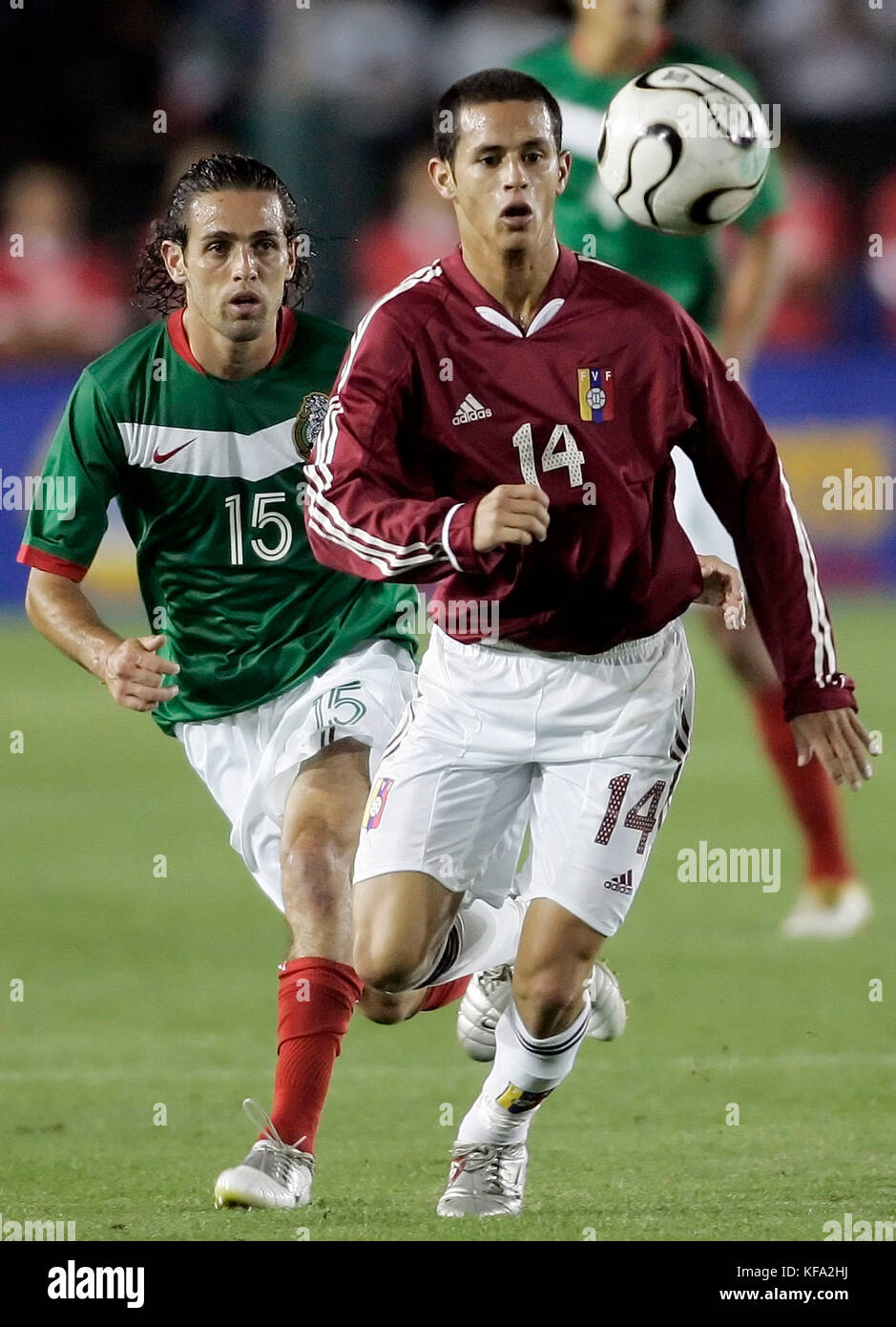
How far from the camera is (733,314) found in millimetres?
7695

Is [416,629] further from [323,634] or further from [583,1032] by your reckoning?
[583,1032]

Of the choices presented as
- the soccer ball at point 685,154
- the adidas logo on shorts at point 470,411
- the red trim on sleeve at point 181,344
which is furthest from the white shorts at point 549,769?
the soccer ball at point 685,154

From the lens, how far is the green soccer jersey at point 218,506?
489 centimetres

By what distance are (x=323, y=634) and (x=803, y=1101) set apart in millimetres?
1601

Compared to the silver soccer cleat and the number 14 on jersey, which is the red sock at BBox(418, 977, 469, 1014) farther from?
the number 14 on jersey

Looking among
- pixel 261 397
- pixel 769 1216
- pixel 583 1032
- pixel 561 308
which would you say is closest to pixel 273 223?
pixel 261 397

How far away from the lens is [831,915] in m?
7.49

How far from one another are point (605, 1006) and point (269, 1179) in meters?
1.11

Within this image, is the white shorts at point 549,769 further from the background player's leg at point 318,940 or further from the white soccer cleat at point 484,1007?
the white soccer cleat at point 484,1007

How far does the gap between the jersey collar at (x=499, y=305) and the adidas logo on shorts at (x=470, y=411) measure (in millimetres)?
161

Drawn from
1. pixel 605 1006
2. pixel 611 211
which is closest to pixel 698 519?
pixel 611 211

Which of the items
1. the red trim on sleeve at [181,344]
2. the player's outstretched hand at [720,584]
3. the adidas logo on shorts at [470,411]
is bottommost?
the player's outstretched hand at [720,584]

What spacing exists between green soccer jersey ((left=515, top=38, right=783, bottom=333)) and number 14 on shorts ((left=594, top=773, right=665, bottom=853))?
3179mm

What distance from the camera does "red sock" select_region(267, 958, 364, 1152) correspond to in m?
4.35
